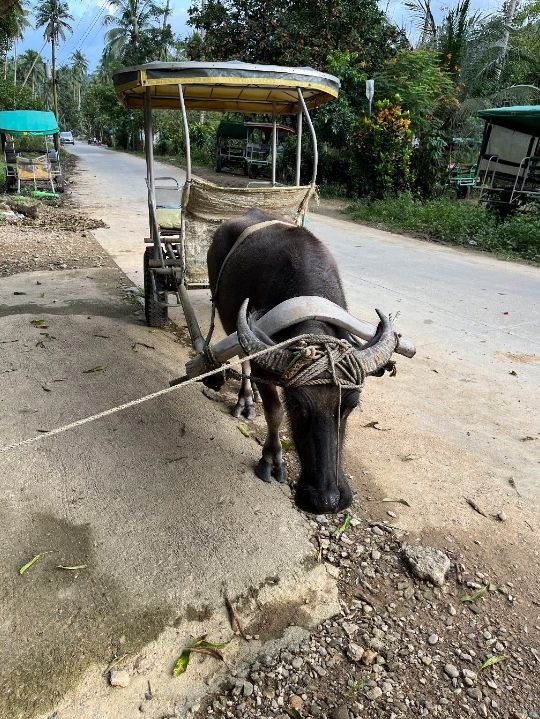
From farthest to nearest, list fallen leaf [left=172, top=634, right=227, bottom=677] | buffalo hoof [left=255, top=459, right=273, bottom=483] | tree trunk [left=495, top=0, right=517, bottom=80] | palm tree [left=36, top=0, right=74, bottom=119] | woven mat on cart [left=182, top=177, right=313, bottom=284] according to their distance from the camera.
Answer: palm tree [left=36, top=0, right=74, bottom=119], tree trunk [left=495, top=0, right=517, bottom=80], woven mat on cart [left=182, top=177, right=313, bottom=284], buffalo hoof [left=255, top=459, right=273, bottom=483], fallen leaf [left=172, top=634, right=227, bottom=677]

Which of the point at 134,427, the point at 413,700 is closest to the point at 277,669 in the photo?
the point at 413,700

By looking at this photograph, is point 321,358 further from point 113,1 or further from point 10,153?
point 113,1

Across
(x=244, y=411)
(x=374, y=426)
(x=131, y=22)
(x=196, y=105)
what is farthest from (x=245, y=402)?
(x=131, y=22)

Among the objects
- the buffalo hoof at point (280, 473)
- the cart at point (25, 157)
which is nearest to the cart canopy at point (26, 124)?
the cart at point (25, 157)

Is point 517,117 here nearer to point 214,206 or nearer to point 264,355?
point 214,206

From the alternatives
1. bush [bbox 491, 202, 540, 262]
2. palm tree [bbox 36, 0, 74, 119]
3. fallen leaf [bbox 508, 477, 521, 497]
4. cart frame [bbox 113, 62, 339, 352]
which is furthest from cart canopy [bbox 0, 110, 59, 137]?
palm tree [bbox 36, 0, 74, 119]

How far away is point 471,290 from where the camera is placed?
27.1 ft

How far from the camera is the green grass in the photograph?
11.8 meters

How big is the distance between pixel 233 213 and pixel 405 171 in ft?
41.5

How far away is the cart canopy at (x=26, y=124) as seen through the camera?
15797mm

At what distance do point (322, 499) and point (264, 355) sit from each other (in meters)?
0.69

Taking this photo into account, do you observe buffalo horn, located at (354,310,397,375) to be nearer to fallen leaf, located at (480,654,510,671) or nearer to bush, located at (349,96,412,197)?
fallen leaf, located at (480,654,510,671)

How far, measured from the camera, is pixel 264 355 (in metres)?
2.37

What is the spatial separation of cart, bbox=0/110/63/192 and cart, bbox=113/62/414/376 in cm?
1176
